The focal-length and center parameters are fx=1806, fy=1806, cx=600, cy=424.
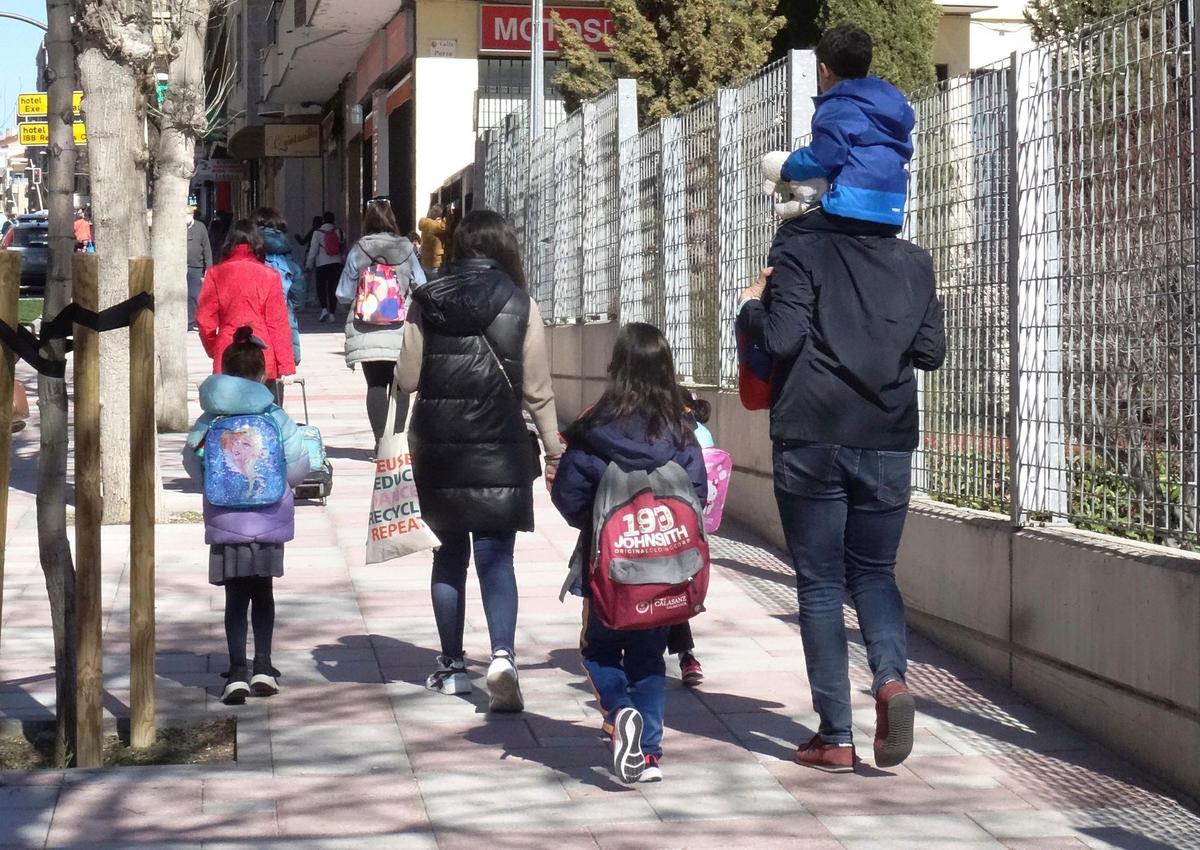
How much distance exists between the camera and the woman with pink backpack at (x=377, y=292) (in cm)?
1218

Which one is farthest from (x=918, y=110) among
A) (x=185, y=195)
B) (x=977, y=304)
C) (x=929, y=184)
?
(x=185, y=195)

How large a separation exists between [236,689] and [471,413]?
1269 millimetres

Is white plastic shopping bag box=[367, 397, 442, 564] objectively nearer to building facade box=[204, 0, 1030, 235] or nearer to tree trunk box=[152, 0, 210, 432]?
tree trunk box=[152, 0, 210, 432]

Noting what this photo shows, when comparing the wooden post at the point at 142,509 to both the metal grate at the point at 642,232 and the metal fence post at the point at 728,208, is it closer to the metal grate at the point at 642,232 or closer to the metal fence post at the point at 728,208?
the metal fence post at the point at 728,208

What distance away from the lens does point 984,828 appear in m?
4.95

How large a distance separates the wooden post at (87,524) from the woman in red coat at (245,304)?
16.8 ft

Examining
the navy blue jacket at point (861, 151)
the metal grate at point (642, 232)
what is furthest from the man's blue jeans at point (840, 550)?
the metal grate at point (642, 232)

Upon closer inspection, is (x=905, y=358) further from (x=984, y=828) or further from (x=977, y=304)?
(x=977, y=304)

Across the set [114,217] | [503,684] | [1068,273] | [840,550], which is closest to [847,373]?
[840,550]

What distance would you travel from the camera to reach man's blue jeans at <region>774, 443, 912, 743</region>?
211 inches

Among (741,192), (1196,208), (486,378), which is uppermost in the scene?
(741,192)

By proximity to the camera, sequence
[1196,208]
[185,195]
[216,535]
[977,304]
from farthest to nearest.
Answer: [185,195]
[977,304]
[216,535]
[1196,208]

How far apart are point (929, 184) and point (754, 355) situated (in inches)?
102

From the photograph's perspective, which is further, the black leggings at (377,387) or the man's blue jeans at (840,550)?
the black leggings at (377,387)
